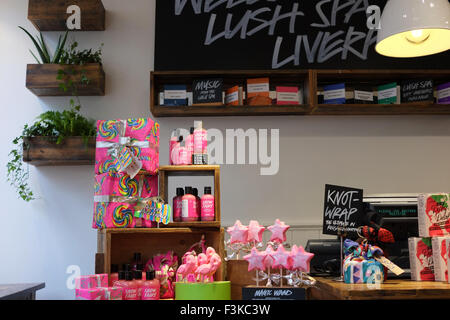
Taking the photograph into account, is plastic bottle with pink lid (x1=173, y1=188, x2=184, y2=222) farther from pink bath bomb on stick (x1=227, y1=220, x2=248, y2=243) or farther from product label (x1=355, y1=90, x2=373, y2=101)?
product label (x1=355, y1=90, x2=373, y2=101)

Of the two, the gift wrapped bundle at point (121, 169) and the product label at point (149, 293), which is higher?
the gift wrapped bundle at point (121, 169)

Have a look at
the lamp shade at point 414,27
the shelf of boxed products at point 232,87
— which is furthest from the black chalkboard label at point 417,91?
the lamp shade at point 414,27

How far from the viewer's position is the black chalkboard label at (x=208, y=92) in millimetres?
3383

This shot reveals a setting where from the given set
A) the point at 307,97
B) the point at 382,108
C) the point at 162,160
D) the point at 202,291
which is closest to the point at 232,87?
the point at 307,97

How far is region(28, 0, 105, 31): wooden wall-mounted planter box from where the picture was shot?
3.35 metres

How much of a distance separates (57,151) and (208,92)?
1135 millimetres

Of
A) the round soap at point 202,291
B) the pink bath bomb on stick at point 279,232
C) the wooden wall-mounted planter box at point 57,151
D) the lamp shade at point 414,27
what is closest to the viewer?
the round soap at point 202,291

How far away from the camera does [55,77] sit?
129 inches

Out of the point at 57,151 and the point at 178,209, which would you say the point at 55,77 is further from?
the point at 178,209

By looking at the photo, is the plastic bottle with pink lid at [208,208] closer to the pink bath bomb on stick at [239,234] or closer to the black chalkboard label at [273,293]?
the pink bath bomb on stick at [239,234]

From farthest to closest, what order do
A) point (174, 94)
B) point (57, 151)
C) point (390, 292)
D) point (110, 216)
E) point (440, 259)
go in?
point (174, 94)
point (57, 151)
point (110, 216)
point (440, 259)
point (390, 292)

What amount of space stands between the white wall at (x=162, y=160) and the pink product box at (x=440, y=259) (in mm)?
1611

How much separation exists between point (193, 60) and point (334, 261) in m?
1.97

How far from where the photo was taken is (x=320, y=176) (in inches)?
138
